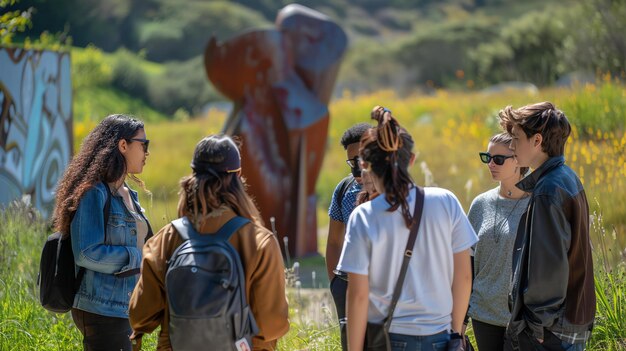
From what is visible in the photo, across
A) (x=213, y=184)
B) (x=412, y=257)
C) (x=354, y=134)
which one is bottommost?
(x=412, y=257)

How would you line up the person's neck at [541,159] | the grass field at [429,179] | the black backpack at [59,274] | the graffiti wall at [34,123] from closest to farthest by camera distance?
the person's neck at [541,159] → the black backpack at [59,274] → the grass field at [429,179] → the graffiti wall at [34,123]

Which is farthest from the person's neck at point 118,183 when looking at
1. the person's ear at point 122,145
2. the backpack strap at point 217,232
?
the backpack strap at point 217,232

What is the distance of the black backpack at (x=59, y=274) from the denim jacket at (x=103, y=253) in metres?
0.03

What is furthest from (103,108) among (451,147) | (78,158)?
(78,158)

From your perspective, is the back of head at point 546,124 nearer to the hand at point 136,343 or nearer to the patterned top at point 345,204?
the patterned top at point 345,204

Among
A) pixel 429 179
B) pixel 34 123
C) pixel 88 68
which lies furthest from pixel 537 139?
pixel 88 68

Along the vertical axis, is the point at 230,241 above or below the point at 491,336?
above

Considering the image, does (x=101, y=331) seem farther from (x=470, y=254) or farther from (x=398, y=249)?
(x=470, y=254)

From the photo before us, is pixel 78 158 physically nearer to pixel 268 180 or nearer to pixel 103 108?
pixel 268 180

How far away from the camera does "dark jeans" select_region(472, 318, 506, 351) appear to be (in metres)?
4.29

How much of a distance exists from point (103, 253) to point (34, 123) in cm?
777

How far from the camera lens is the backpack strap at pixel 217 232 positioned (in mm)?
3229

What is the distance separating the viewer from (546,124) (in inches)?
146

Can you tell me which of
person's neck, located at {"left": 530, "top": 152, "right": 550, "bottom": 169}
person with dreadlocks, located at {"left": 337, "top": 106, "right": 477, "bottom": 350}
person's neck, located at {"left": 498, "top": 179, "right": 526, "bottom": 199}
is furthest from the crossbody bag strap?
person's neck, located at {"left": 498, "top": 179, "right": 526, "bottom": 199}
